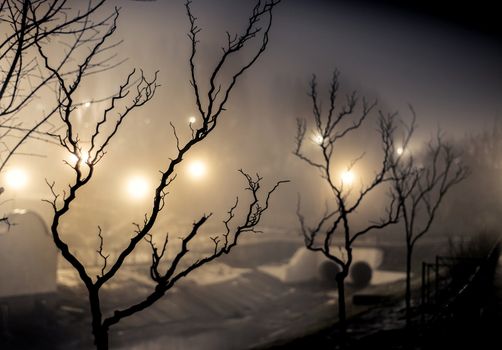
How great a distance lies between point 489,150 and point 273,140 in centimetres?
3479

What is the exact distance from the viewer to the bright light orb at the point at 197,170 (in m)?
76.4

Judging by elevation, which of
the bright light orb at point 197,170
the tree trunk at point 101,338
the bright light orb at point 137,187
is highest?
the bright light orb at point 197,170

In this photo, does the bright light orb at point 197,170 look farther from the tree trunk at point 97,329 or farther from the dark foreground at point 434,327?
the tree trunk at point 97,329

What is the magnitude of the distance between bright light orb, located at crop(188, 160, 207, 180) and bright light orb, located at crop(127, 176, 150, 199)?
779 centimetres

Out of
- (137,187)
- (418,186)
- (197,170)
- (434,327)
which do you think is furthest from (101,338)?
(137,187)

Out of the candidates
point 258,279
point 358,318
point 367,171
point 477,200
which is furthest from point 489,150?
point 358,318

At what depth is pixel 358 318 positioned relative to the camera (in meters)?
20.5

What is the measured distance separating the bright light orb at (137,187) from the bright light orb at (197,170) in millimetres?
7794

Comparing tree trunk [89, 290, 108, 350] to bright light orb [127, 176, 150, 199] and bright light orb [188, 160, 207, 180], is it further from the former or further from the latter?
bright light orb [188, 160, 207, 180]

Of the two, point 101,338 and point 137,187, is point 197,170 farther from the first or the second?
point 101,338

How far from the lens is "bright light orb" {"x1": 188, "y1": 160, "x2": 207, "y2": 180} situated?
76438 mm

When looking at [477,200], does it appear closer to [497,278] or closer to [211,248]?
[211,248]

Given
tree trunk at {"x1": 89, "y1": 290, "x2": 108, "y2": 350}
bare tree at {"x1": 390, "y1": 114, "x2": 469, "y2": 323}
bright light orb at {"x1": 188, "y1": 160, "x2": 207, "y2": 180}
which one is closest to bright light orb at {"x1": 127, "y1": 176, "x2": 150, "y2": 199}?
bright light orb at {"x1": 188, "y1": 160, "x2": 207, "y2": 180}

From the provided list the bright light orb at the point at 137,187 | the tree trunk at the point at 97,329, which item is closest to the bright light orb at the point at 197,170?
the bright light orb at the point at 137,187
